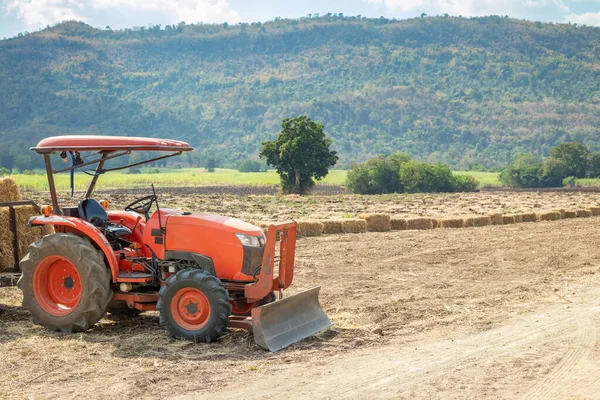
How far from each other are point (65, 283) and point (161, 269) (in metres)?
1.21

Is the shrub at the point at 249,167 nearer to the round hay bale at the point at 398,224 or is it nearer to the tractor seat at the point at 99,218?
the round hay bale at the point at 398,224

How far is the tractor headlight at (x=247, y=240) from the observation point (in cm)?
888

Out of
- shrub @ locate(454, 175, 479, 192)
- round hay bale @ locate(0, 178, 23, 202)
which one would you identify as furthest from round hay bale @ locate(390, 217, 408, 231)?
shrub @ locate(454, 175, 479, 192)

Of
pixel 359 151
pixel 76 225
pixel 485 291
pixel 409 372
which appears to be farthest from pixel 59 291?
pixel 359 151

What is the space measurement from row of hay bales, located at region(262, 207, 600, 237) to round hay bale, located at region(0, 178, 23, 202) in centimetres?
907

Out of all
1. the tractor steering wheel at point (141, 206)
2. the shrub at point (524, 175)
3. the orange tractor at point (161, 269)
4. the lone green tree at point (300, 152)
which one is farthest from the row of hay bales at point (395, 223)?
the shrub at point (524, 175)

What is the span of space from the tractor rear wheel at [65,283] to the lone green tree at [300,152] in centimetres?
4658

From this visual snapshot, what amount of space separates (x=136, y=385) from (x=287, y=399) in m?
1.41

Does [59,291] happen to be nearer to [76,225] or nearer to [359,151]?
[76,225]

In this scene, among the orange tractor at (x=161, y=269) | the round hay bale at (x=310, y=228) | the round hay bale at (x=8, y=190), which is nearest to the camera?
the orange tractor at (x=161, y=269)

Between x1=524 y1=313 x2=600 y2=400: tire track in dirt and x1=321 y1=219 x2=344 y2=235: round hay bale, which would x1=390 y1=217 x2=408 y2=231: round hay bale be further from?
x1=524 y1=313 x2=600 y2=400: tire track in dirt

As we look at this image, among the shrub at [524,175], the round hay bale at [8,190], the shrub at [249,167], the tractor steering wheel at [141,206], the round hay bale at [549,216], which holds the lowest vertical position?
the shrub at [524,175]

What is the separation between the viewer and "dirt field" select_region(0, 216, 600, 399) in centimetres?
701

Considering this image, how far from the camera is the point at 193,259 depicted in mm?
8984
